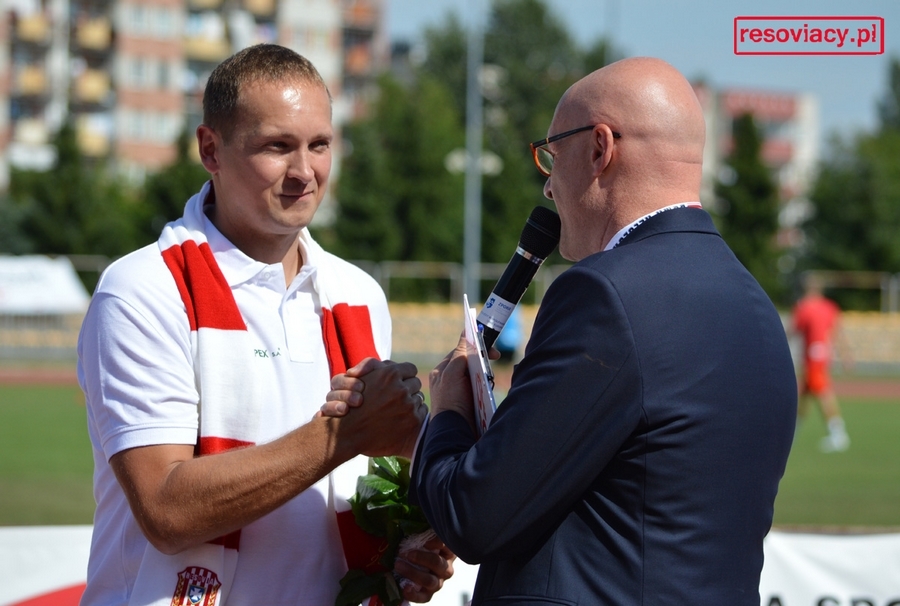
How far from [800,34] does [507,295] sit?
4.58ft

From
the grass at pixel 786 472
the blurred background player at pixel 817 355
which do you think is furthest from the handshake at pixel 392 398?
the blurred background player at pixel 817 355

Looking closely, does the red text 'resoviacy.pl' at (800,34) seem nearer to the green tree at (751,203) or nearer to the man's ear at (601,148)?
the man's ear at (601,148)

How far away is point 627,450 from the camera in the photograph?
2008 mm

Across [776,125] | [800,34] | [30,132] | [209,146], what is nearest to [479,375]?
[209,146]

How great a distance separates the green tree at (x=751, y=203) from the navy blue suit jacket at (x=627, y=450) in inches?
1641

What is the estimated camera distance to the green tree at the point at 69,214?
38.0 meters

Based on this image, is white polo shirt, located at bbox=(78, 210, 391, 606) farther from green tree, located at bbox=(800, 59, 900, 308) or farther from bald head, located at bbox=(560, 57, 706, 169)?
green tree, located at bbox=(800, 59, 900, 308)

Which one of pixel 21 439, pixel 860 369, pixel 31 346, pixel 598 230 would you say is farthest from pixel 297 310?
pixel 860 369

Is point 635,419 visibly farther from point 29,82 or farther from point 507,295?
point 29,82

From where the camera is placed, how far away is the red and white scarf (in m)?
2.39

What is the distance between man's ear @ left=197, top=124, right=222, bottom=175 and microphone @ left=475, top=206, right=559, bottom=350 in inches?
30.9

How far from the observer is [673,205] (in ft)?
7.25

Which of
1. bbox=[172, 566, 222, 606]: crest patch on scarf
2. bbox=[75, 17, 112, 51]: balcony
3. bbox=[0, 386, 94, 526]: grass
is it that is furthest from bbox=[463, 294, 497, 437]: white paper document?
bbox=[75, 17, 112, 51]: balcony

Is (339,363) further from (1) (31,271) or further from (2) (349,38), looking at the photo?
(2) (349,38)
